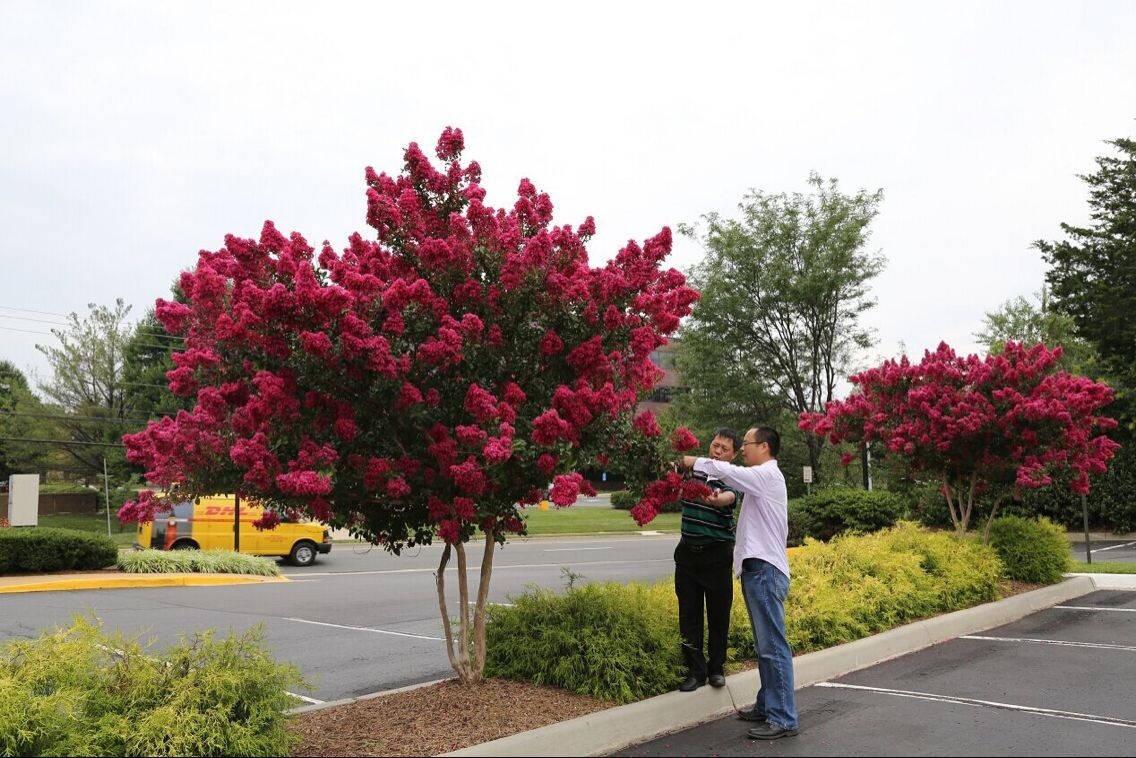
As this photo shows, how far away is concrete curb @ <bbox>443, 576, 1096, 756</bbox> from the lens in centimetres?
470

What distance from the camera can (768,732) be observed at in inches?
206

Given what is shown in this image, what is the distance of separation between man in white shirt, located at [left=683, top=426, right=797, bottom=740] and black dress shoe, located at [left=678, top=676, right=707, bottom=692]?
13.5 inches

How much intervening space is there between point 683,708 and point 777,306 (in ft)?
83.4

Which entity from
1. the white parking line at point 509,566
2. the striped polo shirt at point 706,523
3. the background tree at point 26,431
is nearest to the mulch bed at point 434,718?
the striped polo shirt at point 706,523

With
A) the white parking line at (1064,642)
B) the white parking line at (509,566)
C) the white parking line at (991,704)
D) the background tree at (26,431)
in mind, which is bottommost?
the white parking line at (509,566)

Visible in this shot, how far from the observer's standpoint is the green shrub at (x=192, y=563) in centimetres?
1653

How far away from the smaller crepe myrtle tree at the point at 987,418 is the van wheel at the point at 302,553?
13669 mm

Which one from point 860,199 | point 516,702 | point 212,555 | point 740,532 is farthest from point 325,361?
point 860,199

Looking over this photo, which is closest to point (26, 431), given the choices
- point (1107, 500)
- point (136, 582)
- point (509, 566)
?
point (136, 582)

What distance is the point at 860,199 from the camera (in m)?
29.5

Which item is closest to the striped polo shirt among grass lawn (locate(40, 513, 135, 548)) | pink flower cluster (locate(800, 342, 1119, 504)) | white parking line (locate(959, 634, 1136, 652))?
white parking line (locate(959, 634, 1136, 652))

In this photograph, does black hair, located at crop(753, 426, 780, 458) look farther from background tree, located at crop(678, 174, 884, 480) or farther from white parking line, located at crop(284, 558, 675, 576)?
background tree, located at crop(678, 174, 884, 480)

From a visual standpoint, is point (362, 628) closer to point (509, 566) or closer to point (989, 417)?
point (989, 417)

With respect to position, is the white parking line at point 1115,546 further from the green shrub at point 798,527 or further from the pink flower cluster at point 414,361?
the pink flower cluster at point 414,361
